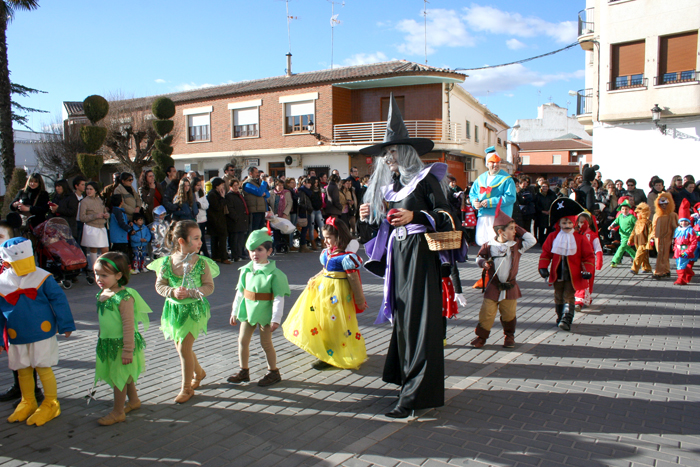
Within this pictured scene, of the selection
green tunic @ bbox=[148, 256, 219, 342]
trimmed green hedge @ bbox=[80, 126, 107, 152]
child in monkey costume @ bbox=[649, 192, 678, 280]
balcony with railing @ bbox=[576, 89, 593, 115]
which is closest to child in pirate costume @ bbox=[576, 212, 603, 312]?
child in monkey costume @ bbox=[649, 192, 678, 280]

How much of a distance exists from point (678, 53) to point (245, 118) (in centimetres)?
2276

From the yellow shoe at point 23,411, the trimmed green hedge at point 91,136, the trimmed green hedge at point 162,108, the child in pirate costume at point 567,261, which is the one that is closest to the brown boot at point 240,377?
the yellow shoe at point 23,411

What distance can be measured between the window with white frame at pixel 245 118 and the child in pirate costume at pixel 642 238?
963 inches

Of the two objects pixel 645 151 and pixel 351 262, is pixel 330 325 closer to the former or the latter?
pixel 351 262

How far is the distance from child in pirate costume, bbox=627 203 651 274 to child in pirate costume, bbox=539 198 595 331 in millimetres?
4578

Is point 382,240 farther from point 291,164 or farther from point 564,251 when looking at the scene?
point 291,164

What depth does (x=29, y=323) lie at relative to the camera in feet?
12.1

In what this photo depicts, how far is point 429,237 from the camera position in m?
3.72

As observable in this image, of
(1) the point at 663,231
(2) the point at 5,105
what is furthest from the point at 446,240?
(2) the point at 5,105

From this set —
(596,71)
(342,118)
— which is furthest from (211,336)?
(342,118)

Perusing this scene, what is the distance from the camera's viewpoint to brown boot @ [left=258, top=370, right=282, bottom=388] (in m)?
4.39

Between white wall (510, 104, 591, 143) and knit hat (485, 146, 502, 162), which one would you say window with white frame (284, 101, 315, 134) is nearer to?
knit hat (485, 146, 502, 162)

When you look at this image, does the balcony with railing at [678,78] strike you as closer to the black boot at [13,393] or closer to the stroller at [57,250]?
the stroller at [57,250]

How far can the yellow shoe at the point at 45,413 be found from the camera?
12.0 feet
